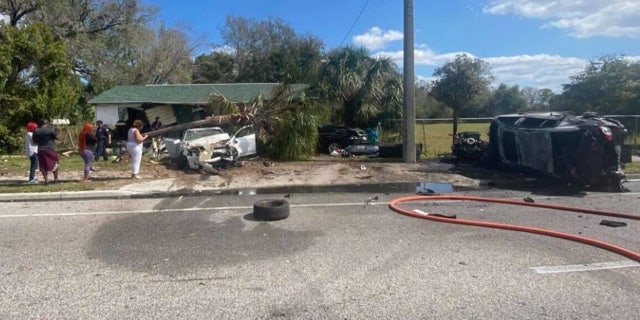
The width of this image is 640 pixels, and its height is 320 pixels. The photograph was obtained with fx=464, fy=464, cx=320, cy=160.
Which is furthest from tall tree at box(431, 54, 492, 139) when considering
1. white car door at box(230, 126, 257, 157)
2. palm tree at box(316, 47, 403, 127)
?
white car door at box(230, 126, 257, 157)

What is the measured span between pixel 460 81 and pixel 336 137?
9.87 m

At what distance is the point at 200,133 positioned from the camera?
15875 mm

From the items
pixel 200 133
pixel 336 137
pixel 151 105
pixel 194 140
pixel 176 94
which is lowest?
pixel 336 137

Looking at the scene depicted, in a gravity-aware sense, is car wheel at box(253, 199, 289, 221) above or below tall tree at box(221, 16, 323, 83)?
below

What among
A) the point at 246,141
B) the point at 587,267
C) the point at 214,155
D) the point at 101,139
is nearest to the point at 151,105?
the point at 101,139

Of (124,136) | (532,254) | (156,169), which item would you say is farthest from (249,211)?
(124,136)

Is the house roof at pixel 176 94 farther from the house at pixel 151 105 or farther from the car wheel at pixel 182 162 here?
the car wheel at pixel 182 162

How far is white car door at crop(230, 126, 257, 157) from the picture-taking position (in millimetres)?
16188

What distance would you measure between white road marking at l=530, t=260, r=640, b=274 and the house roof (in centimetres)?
2246

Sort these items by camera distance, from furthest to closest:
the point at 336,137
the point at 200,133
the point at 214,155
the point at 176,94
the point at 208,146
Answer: the point at 176,94
the point at 336,137
the point at 200,133
the point at 208,146
the point at 214,155

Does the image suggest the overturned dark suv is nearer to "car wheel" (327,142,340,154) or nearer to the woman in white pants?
"car wheel" (327,142,340,154)

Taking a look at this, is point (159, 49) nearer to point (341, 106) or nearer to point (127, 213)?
point (341, 106)

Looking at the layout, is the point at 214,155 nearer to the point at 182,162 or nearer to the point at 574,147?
the point at 182,162

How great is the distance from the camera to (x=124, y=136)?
26578 mm
